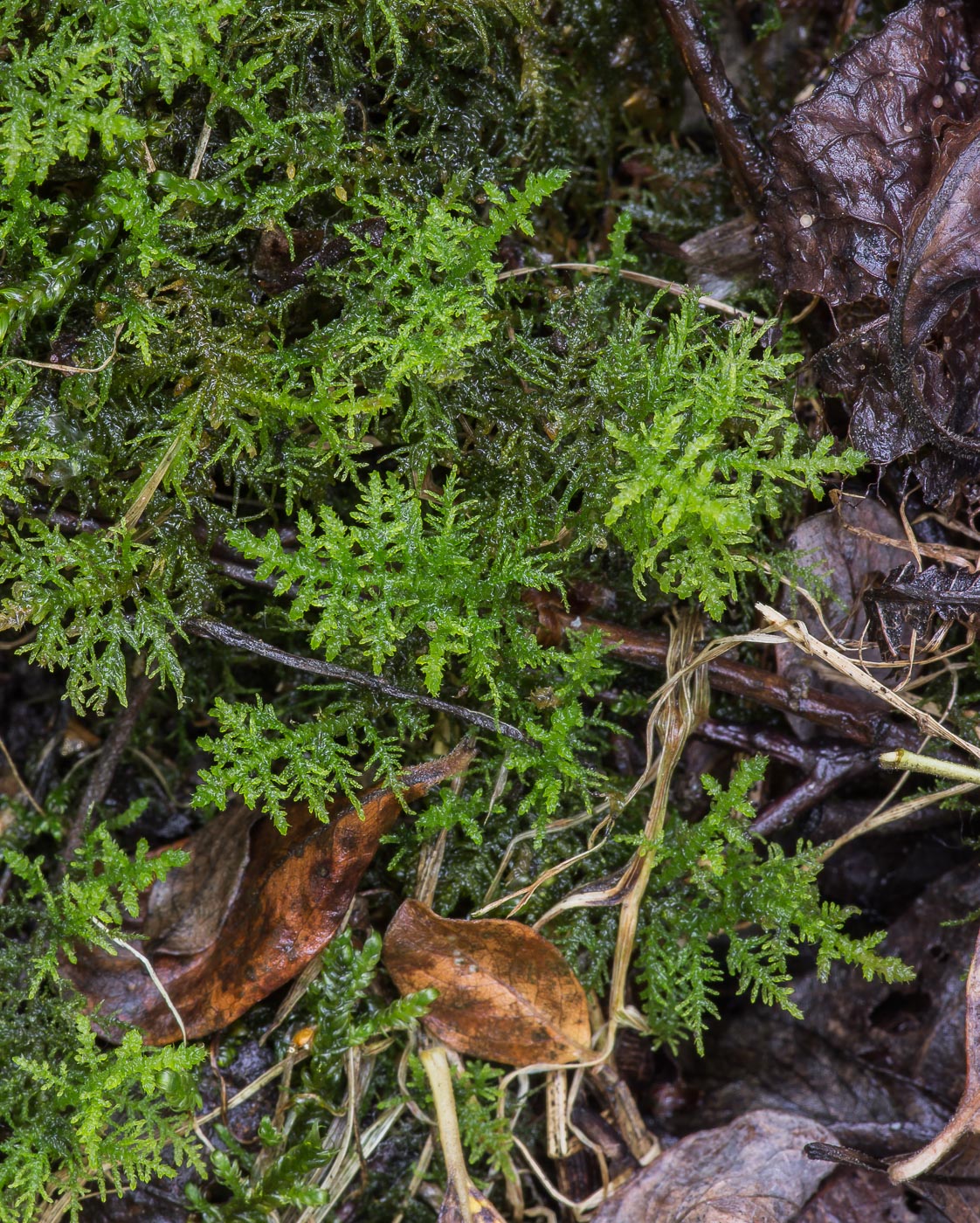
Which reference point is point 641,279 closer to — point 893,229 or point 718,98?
point 718,98

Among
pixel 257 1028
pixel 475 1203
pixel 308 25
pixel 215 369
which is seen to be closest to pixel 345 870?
pixel 257 1028

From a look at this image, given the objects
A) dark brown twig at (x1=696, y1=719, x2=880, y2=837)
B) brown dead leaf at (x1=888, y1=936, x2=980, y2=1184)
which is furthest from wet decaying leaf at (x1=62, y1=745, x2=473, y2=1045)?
brown dead leaf at (x1=888, y1=936, x2=980, y2=1184)

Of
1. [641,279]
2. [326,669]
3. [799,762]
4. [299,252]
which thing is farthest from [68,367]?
[799,762]

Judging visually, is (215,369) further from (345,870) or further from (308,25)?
(345,870)

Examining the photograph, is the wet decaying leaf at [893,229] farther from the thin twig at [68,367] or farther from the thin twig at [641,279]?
the thin twig at [68,367]

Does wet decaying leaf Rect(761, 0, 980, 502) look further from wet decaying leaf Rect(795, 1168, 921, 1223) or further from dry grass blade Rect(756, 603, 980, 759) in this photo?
wet decaying leaf Rect(795, 1168, 921, 1223)

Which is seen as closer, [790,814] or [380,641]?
[380,641]
